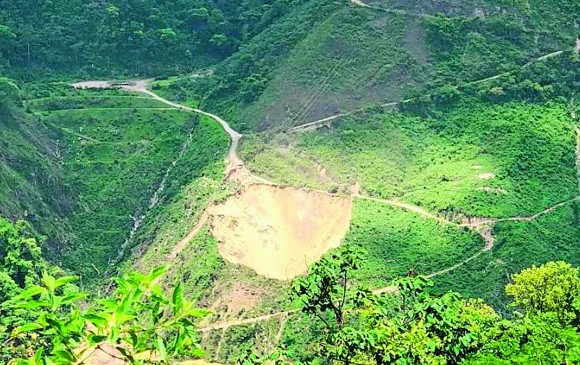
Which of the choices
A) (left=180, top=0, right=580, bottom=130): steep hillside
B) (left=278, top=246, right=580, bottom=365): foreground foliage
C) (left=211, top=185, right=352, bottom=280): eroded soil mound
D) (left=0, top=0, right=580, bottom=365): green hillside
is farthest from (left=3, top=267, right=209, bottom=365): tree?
(left=180, top=0, right=580, bottom=130): steep hillside

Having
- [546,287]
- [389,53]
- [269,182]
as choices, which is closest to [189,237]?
[269,182]

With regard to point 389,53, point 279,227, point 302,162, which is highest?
point 389,53

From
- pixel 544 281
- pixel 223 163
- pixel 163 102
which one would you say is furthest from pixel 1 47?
pixel 544 281

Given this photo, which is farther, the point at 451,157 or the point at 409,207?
the point at 451,157

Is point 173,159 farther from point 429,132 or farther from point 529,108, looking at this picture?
point 529,108

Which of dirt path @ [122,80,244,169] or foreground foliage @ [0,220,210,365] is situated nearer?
foreground foliage @ [0,220,210,365]

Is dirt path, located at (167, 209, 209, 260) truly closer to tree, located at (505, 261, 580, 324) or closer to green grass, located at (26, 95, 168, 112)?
green grass, located at (26, 95, 168, 112)

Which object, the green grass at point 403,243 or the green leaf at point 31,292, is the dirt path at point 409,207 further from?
the green leaf at point 31,292

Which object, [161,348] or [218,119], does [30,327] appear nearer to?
[161,348]

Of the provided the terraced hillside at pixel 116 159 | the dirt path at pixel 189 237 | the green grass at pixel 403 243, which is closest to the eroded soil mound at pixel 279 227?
the dirt path at pixel 189 237
